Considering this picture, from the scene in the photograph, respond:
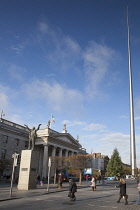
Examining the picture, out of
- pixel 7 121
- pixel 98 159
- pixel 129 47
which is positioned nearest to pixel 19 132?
pixel 7 121

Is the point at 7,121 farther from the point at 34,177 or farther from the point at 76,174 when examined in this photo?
the point at 34,177

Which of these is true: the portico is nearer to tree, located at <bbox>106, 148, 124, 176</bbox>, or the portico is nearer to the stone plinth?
tree, located at <bbox>106, 148, 124, 176</bbox>

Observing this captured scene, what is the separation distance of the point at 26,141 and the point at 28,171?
40710 millimetres

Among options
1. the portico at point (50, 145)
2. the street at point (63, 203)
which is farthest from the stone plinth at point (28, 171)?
the portico at point (50, 145)

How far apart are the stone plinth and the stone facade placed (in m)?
30.9

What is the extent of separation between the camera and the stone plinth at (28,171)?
25016 millimetres

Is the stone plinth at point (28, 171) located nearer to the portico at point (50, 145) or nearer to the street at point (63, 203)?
the street at point (63, 203)

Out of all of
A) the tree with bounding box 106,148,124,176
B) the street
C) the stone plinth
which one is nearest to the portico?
the tree with bounding box 106,148,124,176

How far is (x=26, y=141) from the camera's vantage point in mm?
65000

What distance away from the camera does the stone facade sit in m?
56.2

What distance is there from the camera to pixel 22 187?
81.8 ft

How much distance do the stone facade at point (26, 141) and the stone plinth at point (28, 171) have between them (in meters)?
30.9

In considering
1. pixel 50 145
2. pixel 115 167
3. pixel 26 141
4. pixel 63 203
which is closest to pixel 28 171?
pixel 63 203

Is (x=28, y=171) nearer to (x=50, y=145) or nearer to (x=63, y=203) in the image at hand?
(x=63, y=203)
